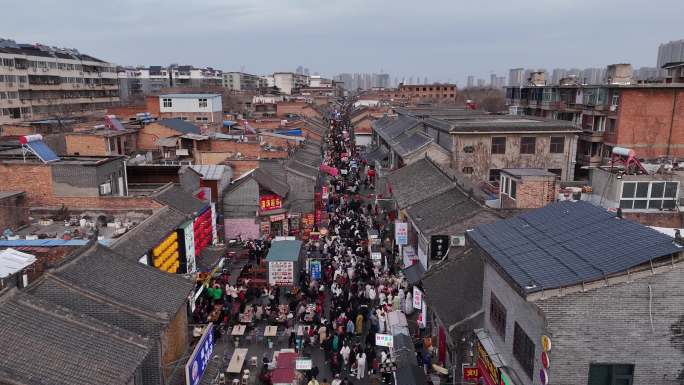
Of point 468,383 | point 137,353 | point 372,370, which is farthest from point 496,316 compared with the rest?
point 137,353

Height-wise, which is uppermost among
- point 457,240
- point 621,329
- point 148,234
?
point 621,329

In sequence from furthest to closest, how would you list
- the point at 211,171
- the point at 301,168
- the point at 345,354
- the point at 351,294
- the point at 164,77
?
the point at 164,77, the point at 301,168, the point at 211,171, the point at 351,294, the point at 345,354

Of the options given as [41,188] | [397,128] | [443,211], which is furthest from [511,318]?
[397,128]

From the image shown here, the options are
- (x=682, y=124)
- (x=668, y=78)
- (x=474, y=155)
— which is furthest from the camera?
(x=668, y=78)

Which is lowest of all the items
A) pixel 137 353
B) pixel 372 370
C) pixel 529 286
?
pixel 372 370

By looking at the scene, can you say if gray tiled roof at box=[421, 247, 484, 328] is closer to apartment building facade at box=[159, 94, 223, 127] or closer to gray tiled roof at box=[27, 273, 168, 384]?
gray tiled roof at box=[27, 273, 168, 384]

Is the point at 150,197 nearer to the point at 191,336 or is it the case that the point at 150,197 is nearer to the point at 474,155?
the point at 191,336

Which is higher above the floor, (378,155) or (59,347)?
(59,347)

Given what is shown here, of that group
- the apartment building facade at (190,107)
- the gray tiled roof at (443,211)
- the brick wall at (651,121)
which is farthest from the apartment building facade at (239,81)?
the gray tiled roof at (443,211)

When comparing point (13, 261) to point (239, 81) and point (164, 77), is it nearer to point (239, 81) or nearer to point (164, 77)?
point (164, 77)
